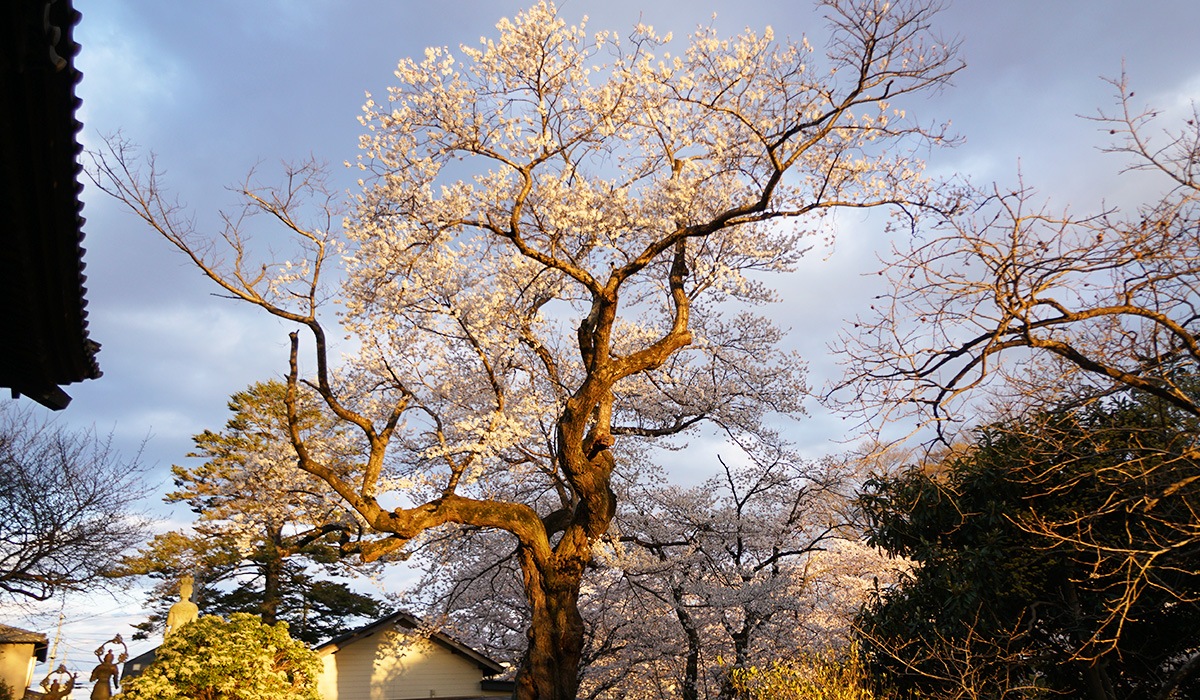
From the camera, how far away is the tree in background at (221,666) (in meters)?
7.63

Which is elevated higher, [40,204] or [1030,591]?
[40,204]

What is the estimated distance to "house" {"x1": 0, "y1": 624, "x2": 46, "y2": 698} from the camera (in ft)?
61.4

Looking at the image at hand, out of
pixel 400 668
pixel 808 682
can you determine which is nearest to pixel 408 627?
pixel 400 668

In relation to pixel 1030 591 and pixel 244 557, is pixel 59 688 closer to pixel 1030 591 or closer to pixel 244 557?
pixel 244 557

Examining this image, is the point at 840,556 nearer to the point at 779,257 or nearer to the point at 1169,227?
the point at 779,257

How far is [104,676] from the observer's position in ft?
40.5

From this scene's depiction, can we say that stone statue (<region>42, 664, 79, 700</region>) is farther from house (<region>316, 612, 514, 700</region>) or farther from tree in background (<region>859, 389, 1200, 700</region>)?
tree in background (<region>859, 389, 1200, 700</region>)

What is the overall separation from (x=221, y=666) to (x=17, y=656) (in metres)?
17.5

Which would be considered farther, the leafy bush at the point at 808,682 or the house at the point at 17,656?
the house at the point at 17,656

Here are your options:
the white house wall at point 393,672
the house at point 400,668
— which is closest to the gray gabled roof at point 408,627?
the house at point 400,668

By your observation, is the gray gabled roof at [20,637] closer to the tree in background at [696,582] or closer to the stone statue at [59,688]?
the stone statue at [59,688]

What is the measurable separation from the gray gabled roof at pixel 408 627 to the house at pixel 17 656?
31.8 ft

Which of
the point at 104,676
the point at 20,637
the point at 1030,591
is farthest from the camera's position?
the point at 20,637

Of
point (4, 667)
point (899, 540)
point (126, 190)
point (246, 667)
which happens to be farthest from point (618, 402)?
point (4, 667)
